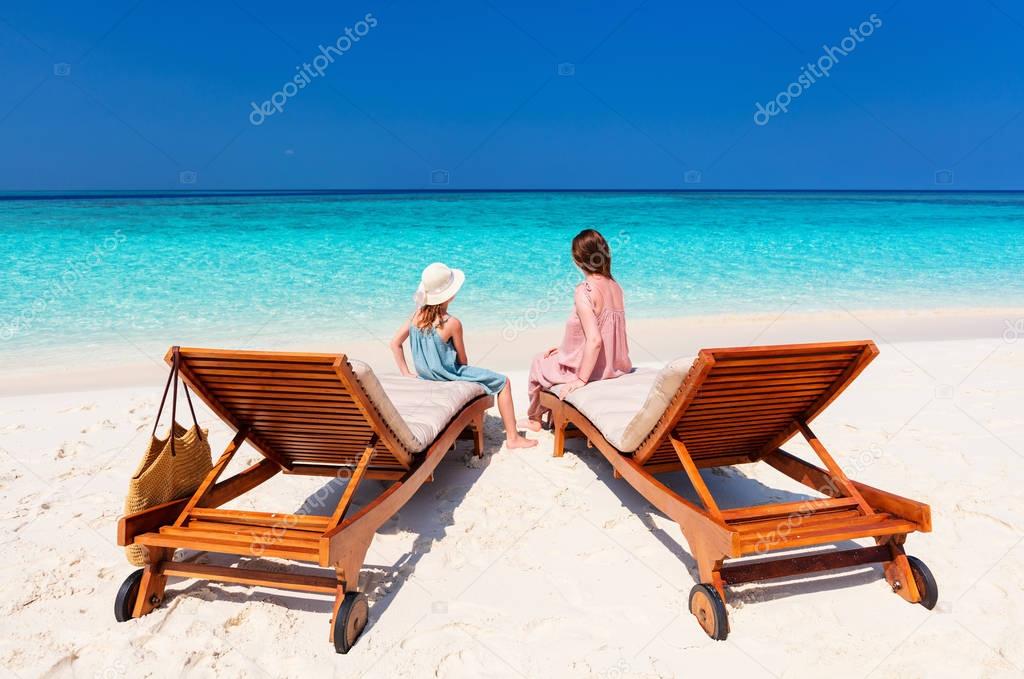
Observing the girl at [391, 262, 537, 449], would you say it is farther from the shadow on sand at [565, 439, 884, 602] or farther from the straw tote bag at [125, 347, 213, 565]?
the straw tote bag at [125, 347, 213, 565]

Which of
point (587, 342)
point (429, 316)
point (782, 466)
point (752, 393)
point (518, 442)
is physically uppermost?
point (752, 393)

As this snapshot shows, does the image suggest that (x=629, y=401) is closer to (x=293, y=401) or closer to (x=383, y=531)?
(x=383, y=531)

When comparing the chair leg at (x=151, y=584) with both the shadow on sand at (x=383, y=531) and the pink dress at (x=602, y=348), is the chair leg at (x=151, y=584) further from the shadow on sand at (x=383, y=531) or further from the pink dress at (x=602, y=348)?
the pink dress at (x=602, y=348)

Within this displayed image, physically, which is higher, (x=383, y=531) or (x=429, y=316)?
(x=429, y=316)

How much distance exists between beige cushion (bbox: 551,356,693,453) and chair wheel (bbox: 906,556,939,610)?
120cm

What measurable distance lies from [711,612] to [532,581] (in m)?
0.80

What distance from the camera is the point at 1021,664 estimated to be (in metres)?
2.34

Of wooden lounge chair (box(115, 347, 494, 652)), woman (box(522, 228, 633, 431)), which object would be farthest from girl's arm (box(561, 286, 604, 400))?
wooden lounge chair (box(115, 347, 494, 652))

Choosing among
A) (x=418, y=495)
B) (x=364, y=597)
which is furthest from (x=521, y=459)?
(x=364, y=597)

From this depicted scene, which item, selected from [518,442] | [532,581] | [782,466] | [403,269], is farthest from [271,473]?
[403,269]

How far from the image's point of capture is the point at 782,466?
3.38m

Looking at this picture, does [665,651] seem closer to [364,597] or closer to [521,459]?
[364,597]

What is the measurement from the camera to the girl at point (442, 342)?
4316mm

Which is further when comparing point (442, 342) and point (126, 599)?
point (442, 342)
